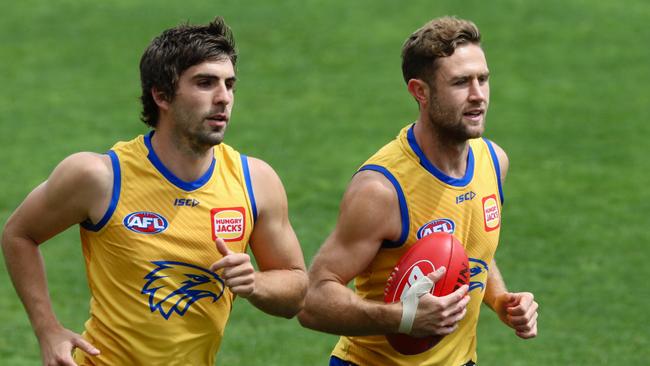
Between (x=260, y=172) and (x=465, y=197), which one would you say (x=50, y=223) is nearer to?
(x=260, y=172)

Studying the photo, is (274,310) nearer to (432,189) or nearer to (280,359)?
(432,189)

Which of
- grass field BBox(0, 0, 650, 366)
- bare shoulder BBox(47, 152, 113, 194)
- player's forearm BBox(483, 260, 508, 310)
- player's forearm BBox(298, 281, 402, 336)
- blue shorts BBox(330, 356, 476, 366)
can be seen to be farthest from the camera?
grass field BBox(0, 0, 650, 366)

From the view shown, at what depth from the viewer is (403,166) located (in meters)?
6.35

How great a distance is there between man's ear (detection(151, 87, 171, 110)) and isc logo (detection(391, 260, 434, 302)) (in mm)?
1355

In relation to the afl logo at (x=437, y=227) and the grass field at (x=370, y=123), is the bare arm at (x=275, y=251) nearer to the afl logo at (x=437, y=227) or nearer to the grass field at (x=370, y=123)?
the afl logo at (x=437, y=227)

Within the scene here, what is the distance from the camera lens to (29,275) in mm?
5996

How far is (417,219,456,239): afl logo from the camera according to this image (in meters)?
6.25

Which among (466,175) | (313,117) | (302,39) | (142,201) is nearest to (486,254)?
(466,175)

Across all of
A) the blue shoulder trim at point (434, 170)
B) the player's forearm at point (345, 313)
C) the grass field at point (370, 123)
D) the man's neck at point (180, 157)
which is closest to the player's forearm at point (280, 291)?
the player's forearm at point (345, 313)

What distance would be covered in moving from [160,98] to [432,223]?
4.72ft

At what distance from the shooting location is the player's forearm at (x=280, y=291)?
5.81 meters

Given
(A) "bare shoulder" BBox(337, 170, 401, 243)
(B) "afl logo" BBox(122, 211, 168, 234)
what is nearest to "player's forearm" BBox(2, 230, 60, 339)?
(B) "afl logo" BBox(122, 211, 168, 234)

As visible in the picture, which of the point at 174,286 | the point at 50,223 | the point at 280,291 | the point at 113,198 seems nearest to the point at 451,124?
the point at 280,291

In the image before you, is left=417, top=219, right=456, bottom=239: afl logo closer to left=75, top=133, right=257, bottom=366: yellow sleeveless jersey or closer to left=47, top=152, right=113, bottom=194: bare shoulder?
left=75, top=133, right=257, bottom=366: yellow sleeveless jersey
